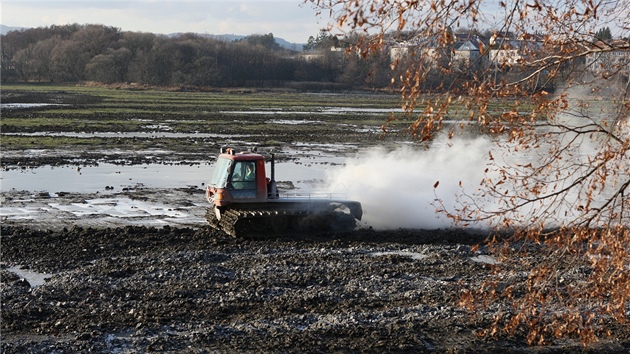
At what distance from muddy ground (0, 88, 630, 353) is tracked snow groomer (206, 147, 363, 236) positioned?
17.0 inches

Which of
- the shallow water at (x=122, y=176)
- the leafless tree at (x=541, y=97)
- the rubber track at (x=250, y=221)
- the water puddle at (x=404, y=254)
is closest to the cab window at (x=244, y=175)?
the rubber track at (x=250, y=221)

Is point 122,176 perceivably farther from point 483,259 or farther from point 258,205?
point 483,259

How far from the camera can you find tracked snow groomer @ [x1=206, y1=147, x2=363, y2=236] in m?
22.8

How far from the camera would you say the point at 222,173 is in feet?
77.1

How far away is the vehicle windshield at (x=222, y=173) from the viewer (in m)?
23.3

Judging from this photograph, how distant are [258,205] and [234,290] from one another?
667 centimetres

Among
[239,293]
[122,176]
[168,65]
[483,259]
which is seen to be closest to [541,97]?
[239,293]

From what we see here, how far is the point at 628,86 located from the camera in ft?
31.6

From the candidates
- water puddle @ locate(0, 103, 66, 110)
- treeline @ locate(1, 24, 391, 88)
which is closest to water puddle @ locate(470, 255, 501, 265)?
water puddle @ locate(0, 103, 66, 110)

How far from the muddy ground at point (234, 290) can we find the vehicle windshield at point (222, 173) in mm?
1365

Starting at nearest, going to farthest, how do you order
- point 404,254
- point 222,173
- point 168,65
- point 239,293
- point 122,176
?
point 239,293 < point 404,254 < point 222,173 < point 122,176 < point 168,65

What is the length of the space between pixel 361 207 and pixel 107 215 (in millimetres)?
7907

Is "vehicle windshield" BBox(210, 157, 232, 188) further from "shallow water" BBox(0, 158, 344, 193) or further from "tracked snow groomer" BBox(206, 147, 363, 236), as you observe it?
"shallow water" BBox(0, 158, 344, 193)

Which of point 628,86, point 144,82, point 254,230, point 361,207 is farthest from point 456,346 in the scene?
point 144,82
